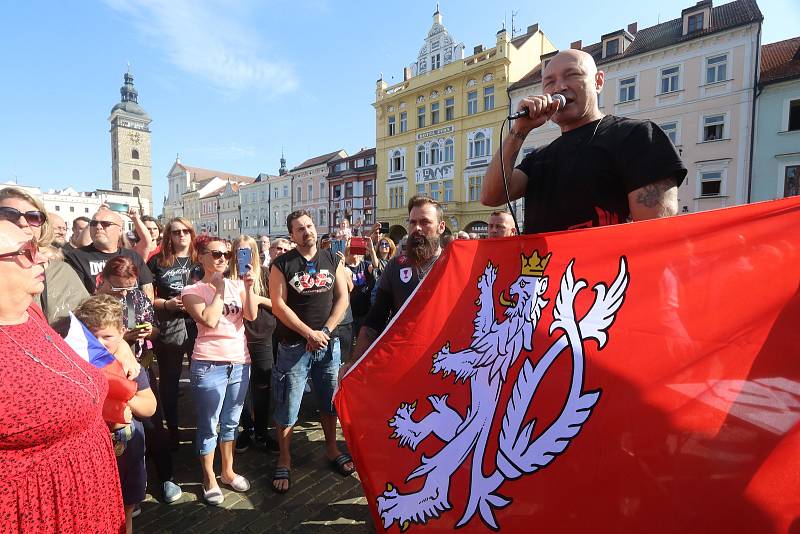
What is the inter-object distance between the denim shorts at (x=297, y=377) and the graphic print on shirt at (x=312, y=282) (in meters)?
0.47

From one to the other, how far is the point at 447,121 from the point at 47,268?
29.7 metres

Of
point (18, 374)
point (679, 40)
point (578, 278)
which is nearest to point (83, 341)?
point (18, 374)

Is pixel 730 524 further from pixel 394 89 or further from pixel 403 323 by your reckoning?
pixel 394 89

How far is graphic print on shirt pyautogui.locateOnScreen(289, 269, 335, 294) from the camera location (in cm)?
352

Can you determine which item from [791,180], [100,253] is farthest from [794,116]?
[100,253]

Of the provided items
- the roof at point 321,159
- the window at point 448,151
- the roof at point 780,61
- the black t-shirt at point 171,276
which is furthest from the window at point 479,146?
the black t-shirt at point 171,276

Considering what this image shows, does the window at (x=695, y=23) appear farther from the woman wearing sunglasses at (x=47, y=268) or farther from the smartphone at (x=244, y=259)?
the woman wearing sunglasses at (x=47, y=268)

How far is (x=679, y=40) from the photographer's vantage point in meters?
20.2

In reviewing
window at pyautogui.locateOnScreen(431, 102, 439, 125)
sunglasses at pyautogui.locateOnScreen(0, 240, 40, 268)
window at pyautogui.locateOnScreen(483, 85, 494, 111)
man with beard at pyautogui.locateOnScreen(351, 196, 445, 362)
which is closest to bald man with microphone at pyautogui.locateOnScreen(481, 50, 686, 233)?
man with beard at pyautogui.locateOnScreen(351, 196, 445, 362)

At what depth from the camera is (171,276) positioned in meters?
4.34

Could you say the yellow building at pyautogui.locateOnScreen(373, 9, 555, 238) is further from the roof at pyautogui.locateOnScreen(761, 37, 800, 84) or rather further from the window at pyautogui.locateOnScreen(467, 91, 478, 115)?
the roof at pyautogui.locateOnScreen(761, 37, 800, 84)

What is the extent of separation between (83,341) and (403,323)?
1584 millimetres

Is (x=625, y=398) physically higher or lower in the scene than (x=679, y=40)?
lower

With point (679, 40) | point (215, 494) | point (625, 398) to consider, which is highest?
point (679, 40)
